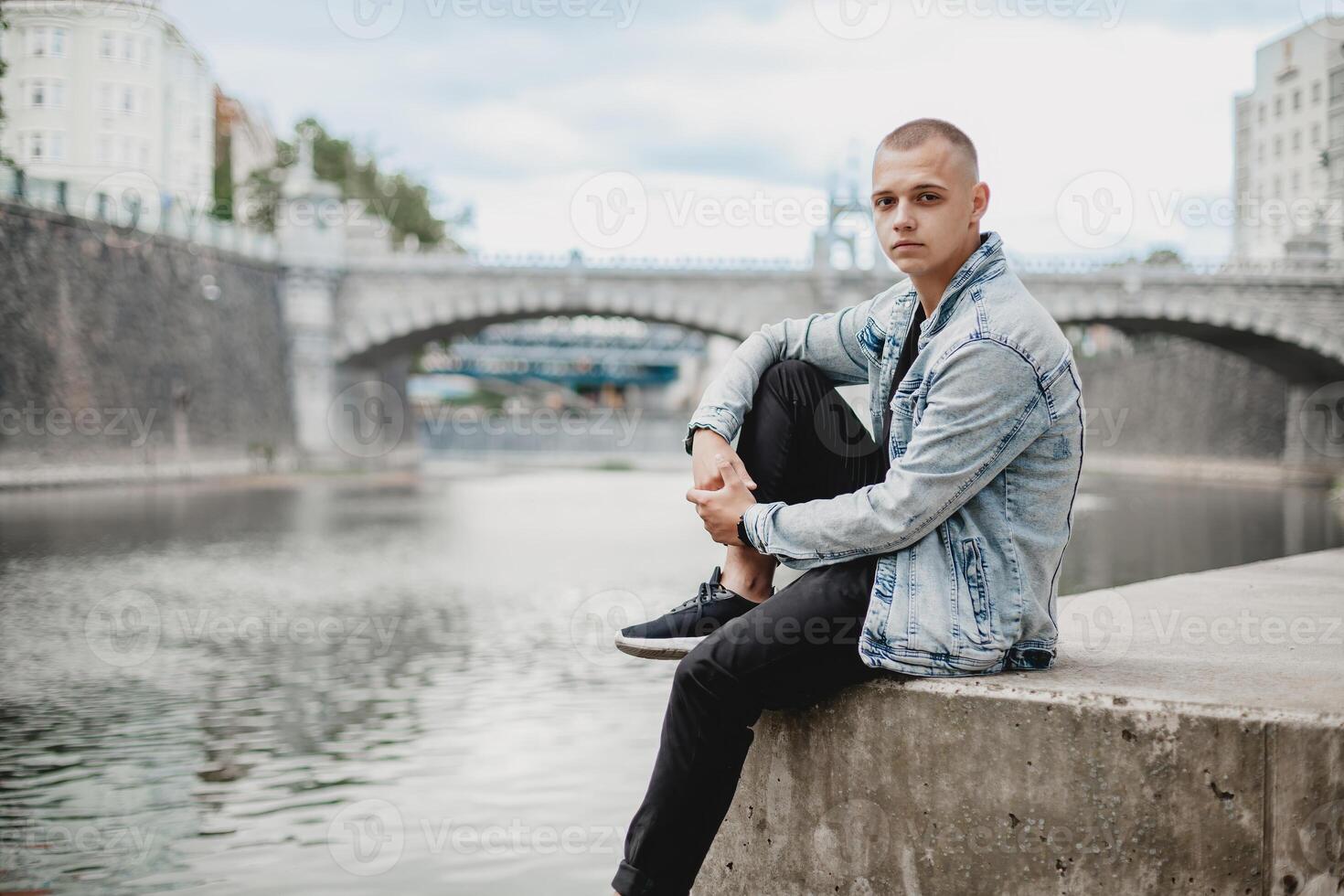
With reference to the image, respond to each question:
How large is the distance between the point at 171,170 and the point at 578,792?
3211 centimetres

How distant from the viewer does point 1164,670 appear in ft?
6.83

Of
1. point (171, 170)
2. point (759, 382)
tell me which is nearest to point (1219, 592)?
point (759, 382)

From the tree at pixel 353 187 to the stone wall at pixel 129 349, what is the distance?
369 inches

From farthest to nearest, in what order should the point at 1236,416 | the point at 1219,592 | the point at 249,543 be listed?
the point at 1236,416, the point at 249,543, the point at 1219,592

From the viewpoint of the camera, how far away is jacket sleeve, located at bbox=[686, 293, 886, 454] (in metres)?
2.25

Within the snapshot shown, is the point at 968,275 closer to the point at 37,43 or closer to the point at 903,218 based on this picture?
the point at 903,218

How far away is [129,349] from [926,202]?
20.4m

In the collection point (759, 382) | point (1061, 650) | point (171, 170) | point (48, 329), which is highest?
point (171, 170)

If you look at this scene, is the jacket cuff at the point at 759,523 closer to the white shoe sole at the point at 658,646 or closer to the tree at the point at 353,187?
the white shoe sole at the point at 658,646

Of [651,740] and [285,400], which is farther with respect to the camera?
[285,400]

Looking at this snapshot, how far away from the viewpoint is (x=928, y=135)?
1.97m

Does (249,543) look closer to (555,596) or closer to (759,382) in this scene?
(555,596)

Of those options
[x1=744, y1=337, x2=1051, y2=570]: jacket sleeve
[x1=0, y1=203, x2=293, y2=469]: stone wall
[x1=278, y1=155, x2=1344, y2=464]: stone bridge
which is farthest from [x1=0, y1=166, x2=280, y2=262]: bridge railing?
[x1=744, y1=337, x2=1051, y2=570]: jacket sleeve

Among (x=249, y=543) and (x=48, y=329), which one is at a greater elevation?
(x=48, y=329)
